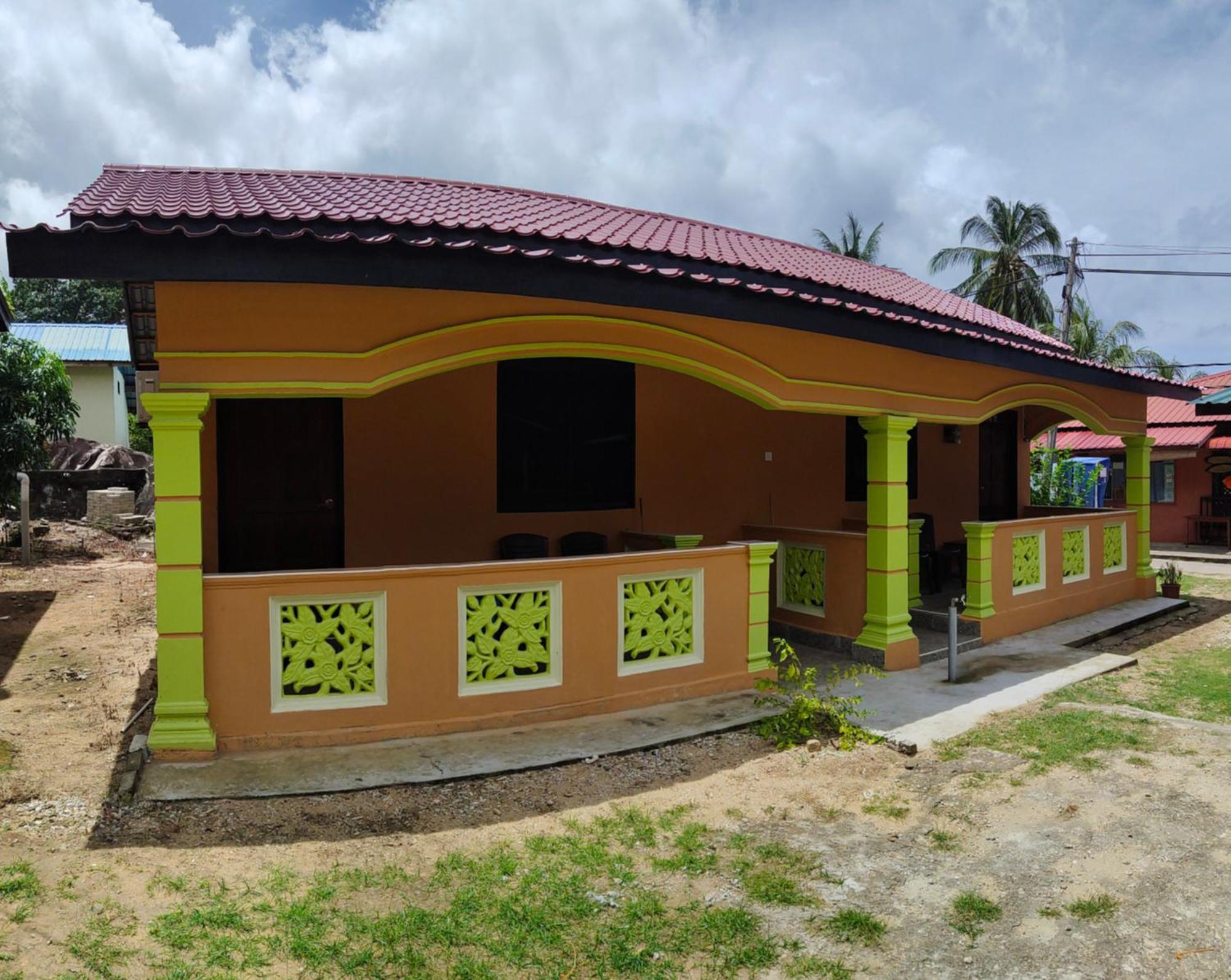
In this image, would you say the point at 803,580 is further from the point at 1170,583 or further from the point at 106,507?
the point at 106,507

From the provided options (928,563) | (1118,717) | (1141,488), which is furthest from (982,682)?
(1141,488)

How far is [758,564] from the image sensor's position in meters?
6.30

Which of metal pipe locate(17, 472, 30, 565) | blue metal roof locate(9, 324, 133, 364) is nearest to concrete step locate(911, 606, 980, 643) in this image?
metal pipe locate(17, 472, 30, 565)

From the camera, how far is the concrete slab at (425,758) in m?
4.32

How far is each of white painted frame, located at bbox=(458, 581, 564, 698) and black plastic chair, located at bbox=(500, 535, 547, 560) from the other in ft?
5.95

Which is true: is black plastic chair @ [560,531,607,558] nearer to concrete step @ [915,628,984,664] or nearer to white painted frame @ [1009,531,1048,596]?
concrete step @ [915,628,984,664]

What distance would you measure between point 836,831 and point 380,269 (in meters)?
3.83

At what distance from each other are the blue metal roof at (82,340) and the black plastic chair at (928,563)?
19.9 m

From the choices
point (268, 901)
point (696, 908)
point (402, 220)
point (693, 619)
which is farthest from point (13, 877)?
point (693, 619)

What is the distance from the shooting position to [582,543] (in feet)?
25.3

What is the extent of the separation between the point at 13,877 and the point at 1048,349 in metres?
11.6

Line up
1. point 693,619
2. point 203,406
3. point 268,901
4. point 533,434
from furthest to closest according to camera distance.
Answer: point 533,434 → point 693,619 → point 203,406 → point 268,901

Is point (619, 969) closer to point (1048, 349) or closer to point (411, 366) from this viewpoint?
point (411, 366)

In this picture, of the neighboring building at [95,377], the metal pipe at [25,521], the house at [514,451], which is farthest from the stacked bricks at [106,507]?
the house at [514,451]
